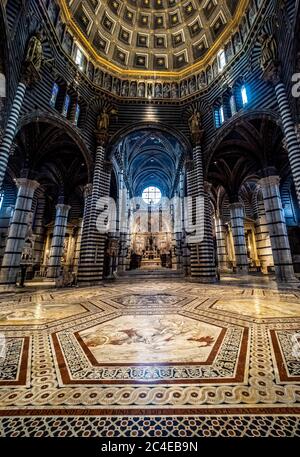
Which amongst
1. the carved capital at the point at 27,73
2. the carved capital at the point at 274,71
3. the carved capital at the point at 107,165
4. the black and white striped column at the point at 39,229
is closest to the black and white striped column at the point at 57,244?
the black and white striped column at the point at 39,229

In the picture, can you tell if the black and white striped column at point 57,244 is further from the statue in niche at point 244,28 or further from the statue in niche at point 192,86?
the statue in niche at point 244,28

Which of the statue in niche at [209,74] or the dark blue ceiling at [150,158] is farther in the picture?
the dark blue ceiling at [150,158]

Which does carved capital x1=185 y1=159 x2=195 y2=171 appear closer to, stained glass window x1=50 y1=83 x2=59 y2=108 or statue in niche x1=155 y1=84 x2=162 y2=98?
statue in niche x1=155 y1=84 x2=162 y2=98

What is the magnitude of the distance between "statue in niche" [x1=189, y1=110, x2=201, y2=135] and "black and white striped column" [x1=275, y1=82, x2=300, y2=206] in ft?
16.5

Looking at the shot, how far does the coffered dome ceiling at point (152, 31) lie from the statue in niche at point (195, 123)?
4427 millimetres

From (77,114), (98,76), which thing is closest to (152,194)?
(98,76)

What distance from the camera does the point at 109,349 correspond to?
2.23 m

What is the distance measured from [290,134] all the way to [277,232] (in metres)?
5.30

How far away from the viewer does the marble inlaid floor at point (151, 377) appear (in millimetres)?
1171

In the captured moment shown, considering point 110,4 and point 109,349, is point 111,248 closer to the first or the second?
point 109,349

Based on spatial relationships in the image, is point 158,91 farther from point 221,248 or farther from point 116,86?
point 221,248

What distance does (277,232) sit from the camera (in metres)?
10.1


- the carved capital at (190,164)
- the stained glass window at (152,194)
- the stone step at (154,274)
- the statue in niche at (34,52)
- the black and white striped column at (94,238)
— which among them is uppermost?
the stained glass window at (152,194)
